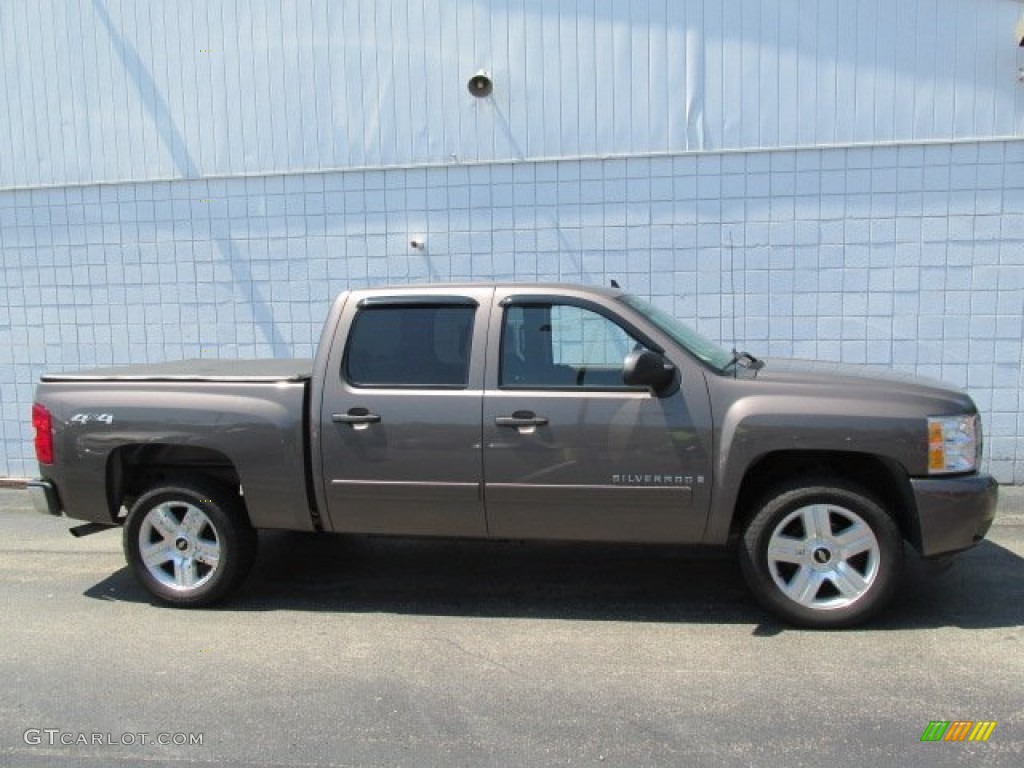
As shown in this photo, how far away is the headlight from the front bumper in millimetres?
62

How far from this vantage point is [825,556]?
171 inches

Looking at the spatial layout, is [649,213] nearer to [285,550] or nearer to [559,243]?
[559,243]

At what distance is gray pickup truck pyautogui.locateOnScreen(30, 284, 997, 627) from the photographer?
14.0 ft

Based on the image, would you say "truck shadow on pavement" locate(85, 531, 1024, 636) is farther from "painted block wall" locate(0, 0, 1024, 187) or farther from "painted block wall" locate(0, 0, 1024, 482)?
"painted block wall" locate(0, 0, 1024, 187)

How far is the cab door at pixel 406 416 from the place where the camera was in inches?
178

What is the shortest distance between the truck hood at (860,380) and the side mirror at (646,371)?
525 mm

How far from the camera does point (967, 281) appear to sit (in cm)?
734

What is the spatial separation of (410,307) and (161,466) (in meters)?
1.84

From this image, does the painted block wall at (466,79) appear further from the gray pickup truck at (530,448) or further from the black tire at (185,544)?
the black tire at (185,544)

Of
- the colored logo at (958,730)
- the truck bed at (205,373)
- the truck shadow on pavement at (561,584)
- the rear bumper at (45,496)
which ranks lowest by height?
the truck shadow on pavement at (561,584)

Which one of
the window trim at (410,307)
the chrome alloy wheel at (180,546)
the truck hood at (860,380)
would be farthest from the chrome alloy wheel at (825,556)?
the chrome alloy wheel at (180,546)

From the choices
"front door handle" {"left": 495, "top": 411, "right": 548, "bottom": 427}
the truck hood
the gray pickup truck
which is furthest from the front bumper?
"front door handle" {"left": 495, "top": 411, "right": 548, "bottom": 427}

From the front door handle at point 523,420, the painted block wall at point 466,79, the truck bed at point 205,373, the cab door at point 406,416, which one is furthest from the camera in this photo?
the painted block wall at point 466,79

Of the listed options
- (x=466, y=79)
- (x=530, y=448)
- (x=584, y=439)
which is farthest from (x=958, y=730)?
(x=466, y=79)
